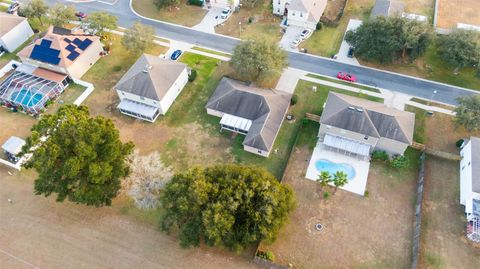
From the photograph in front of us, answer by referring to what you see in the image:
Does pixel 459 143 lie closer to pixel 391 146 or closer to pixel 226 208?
pixel 391 146

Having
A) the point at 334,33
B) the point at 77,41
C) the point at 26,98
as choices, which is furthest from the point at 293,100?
the point at 26,98

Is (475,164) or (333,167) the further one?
(333,167)

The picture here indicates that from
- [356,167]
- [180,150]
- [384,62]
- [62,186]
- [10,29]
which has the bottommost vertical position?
[62,186]

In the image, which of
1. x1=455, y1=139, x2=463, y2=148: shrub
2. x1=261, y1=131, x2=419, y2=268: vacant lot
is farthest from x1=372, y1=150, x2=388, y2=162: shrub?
x1=455, y1=139, x2=463, y2=148: shrub

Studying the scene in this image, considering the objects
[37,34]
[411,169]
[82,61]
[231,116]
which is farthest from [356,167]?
[37,34]

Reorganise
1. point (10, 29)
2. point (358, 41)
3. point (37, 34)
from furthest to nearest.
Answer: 1. point (37, 34)
2. point (10, 29)
3. point (358, 41)

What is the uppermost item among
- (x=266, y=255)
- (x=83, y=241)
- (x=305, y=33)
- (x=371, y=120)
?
(x=305, y=33)

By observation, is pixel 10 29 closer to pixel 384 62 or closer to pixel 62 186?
pixel 62 186
